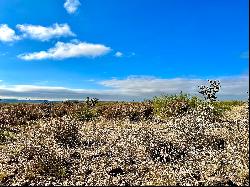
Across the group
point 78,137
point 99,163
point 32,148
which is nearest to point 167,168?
point 99,163

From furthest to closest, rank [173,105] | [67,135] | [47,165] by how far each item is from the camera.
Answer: [173,105] < [67,135] < [47,165]

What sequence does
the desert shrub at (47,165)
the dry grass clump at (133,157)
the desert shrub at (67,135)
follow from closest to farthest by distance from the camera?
the dry grass clump at (133,157)
the desert shrub at (47,165)
the desert shrub at (67,135)

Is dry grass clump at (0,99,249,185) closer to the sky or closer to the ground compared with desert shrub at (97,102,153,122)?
closer to the ground

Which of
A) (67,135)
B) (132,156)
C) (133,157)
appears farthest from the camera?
(67,135)

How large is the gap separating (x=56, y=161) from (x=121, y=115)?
2108 cm

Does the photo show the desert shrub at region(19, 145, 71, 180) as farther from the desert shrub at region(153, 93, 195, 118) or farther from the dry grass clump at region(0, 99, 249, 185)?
the desert shrub at region(153, 93, 195, 118)

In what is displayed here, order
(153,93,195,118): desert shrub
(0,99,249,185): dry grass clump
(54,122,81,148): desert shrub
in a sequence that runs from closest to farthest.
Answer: (0,99,249,185): dry grass clump
(54,122,81,148): desert shrub
(153,93,195,118): desert shrub

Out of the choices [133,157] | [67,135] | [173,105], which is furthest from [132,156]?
[173,105]

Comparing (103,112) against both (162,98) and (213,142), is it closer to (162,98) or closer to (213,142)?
(162,98)

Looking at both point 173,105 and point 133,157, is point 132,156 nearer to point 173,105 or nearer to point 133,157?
point 133,157

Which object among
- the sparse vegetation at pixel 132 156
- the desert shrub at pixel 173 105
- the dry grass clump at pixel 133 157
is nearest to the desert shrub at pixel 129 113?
Answer: the desert shrub at pixel 173 105

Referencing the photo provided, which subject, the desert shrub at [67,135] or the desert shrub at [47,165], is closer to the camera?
the desert shrub at [47,165]

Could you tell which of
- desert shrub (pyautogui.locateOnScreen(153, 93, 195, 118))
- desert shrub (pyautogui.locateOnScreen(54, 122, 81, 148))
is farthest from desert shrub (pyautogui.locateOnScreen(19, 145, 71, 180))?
desert shrub (pyautogui.locateOnScreen(153, 93, 195, 118))

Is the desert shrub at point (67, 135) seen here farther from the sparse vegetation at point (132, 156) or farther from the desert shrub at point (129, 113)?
the desert shrub at point (129, 113)
